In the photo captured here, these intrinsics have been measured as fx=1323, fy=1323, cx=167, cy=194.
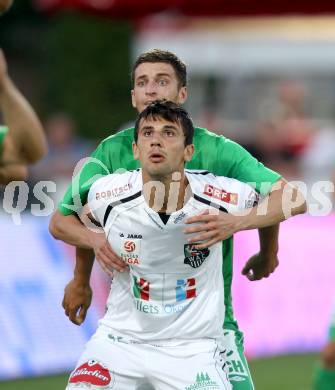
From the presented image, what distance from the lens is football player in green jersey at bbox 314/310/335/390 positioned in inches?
361

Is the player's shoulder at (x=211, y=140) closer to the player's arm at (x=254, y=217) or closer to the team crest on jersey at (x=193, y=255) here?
the player's arm at (x=254, y=217)

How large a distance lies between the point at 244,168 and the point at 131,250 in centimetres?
A: 80

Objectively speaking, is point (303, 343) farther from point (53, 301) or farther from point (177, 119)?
point (177, 119)

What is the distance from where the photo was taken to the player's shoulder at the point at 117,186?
7.14 metres

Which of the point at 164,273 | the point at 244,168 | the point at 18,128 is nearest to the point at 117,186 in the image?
the point at 164,273

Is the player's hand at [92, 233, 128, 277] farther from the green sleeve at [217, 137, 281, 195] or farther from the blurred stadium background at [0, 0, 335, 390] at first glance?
the blurred stadium background at [0, 0, 335, 390]

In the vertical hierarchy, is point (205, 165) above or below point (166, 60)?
below

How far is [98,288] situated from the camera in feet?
41.8

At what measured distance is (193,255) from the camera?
7.13 m

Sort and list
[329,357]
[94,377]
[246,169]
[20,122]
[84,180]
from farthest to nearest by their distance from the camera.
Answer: [329,357]
[84,180]
[246,169]
[94,377]
[20,122]

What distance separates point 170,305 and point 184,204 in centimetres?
55

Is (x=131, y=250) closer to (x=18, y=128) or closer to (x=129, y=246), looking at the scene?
(x=129, y=246)

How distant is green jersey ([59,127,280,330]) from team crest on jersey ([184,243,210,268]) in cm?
38

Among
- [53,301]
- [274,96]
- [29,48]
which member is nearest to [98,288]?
[53,301]
